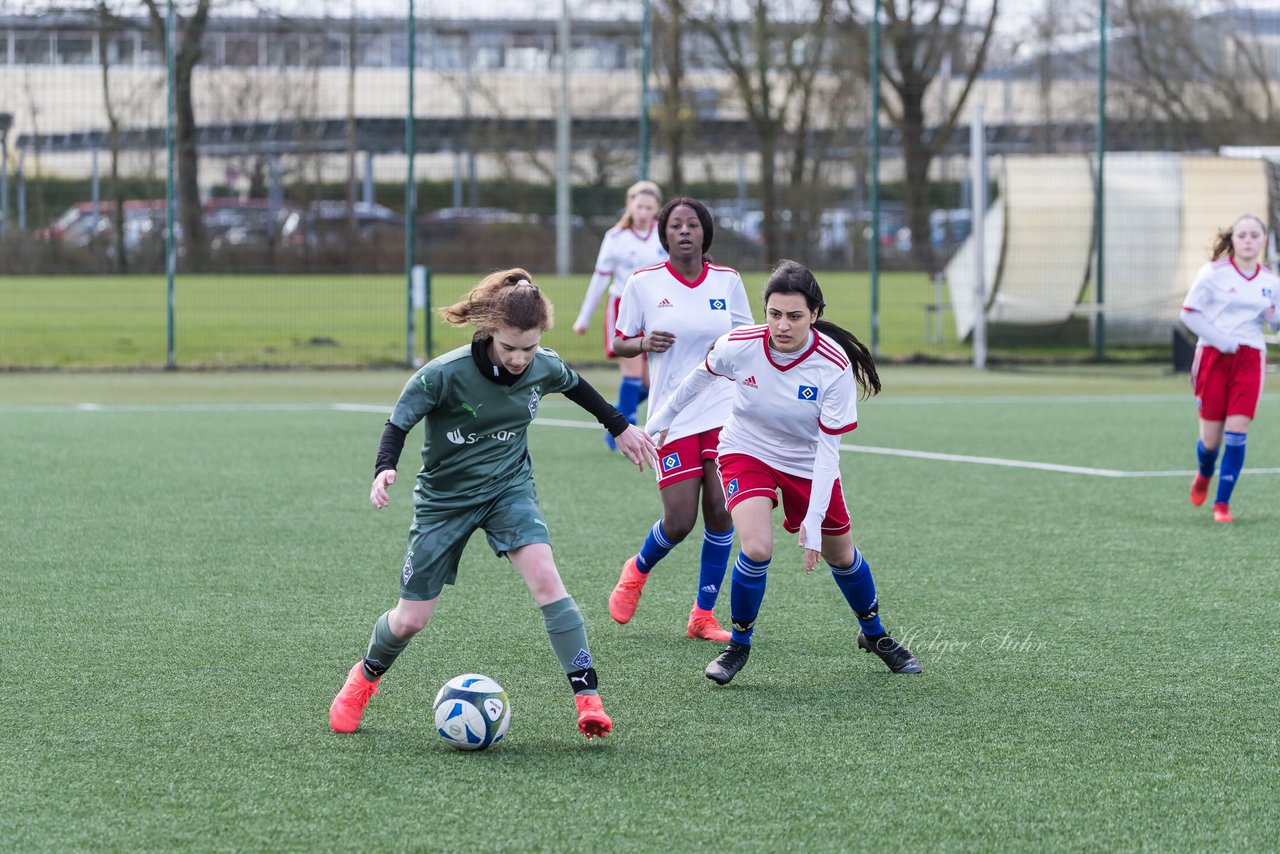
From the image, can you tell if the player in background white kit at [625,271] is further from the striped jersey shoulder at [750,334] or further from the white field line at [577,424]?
the striped jersey shoulder at [750,334]

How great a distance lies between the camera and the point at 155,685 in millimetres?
5730

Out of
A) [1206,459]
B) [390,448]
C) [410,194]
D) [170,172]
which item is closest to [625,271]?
[1206,459]

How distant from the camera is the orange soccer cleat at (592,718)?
5.02 metres

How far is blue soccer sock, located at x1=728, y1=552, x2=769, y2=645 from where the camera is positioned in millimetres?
5875

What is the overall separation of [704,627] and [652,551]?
1.46ft

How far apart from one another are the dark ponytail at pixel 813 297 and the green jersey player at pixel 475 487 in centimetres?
83

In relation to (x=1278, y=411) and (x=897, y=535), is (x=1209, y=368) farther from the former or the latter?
(x=1278, y=411)

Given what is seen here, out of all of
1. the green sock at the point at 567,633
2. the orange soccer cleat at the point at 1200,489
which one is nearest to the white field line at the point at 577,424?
the orange soccer cleat at the point at 1200,489

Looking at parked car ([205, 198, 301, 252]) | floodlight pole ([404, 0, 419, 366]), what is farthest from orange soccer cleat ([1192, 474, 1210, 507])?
parked car ([205, 198, 301, 252])

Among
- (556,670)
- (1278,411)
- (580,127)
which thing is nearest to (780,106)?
(580,127)

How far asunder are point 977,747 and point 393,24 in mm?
16286

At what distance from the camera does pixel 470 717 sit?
16.2 feet

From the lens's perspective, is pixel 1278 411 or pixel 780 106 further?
pixel 780 106

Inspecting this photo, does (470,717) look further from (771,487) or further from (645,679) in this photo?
(771,487)
